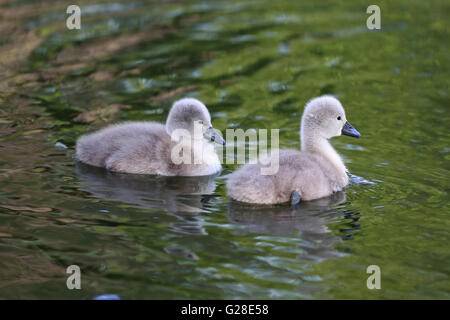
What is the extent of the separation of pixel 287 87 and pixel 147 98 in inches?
84.6

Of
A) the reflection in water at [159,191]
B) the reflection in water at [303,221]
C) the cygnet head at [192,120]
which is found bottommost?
the reflection in water at [303,221]

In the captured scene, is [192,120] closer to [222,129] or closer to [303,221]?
[222,129]

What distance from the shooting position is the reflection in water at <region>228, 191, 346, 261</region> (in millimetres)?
5691

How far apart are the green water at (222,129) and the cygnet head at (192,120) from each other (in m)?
0.48

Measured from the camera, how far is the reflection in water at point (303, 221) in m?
5.69

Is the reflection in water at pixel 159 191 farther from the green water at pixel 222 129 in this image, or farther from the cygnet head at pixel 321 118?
the cygnet head at pixel 321 118

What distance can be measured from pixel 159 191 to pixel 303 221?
1544 mm

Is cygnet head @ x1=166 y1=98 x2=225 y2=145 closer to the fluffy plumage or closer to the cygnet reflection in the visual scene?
the cygnet reflection

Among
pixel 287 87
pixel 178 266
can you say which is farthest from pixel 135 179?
pixel 287 87

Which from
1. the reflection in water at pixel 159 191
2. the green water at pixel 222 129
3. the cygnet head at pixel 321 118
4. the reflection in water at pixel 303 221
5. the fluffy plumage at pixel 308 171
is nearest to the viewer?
the green water at pixel 222 129

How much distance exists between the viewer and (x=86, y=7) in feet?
51.6

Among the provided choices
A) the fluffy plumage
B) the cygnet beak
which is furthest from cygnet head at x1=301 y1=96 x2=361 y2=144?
the cygnet beak

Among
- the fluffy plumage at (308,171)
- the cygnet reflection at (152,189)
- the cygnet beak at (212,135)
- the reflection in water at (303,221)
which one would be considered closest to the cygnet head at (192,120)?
the cygnet beak at (212,135)

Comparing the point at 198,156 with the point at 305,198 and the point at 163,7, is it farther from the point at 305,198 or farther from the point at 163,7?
the point at 163,7
